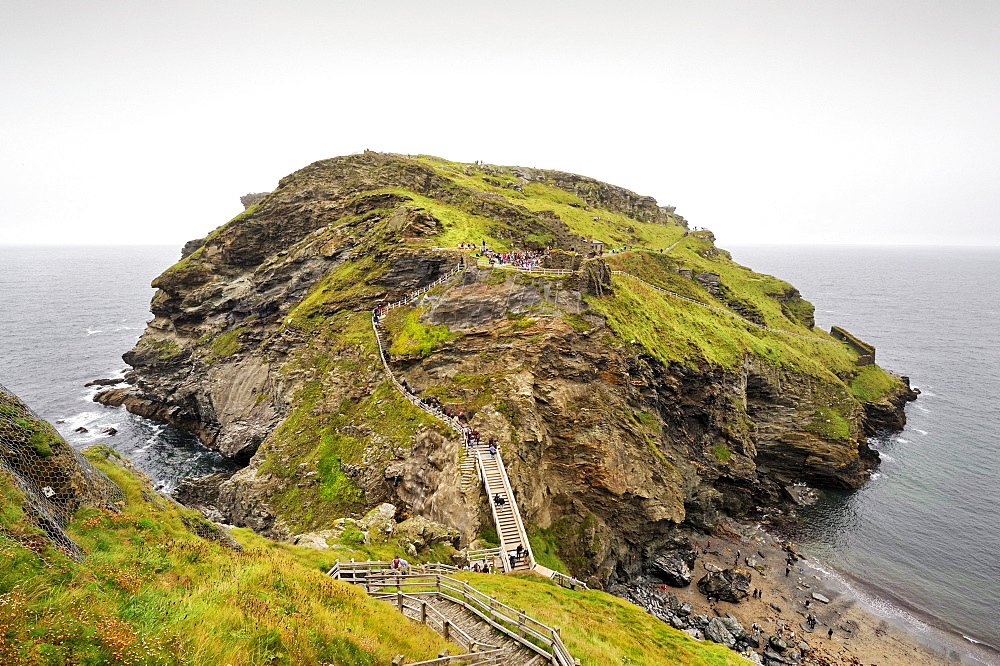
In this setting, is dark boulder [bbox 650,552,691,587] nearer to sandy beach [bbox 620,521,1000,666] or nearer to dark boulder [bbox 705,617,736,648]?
sandy beach [bbox 620,521,1000,666]

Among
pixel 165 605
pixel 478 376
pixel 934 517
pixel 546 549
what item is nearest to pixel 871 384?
pixel 934 517

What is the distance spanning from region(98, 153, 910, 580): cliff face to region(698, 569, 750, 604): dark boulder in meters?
5.16

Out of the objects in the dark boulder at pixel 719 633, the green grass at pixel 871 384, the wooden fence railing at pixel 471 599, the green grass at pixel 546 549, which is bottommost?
the dark boulder at pixel 719 633

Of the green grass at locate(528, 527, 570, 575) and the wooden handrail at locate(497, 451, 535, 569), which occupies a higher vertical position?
the wooden handrail at locate(497, 451, 535, 569)

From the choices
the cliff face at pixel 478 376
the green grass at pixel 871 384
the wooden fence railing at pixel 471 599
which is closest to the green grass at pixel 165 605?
the wooden fence railing at pixel 471 599

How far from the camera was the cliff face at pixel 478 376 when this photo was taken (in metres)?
38.8

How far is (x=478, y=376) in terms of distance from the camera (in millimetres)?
41312

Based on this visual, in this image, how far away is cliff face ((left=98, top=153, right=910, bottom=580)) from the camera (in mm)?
38844

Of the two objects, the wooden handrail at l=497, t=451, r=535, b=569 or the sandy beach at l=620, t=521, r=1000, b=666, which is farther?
the sandy beach at l=620, t=521, r=1000, b=666

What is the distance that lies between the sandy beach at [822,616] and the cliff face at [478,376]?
20.4ft

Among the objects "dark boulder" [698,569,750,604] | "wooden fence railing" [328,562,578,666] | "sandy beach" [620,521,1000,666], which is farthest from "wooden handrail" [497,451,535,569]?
"dark boulder" [698,569,750,604]

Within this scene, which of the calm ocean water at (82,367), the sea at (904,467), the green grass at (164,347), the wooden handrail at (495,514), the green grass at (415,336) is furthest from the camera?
the green grass at (164,347)

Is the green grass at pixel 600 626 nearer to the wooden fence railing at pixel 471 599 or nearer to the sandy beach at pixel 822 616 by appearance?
the wooden fence railing at pixel 471 599

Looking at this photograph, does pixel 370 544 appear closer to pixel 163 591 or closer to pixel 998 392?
pixel 163 591
